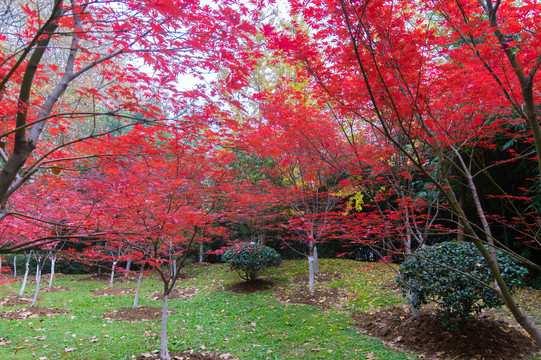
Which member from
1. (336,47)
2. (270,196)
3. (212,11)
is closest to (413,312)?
(270,196)

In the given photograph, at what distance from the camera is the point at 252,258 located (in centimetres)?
821

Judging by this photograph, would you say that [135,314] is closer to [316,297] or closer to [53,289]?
[316,297]

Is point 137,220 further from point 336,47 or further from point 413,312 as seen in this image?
point 413,312

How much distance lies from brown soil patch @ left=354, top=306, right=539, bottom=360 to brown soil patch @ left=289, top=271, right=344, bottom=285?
3.45 metres

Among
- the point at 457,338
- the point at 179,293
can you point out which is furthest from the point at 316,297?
the point at 179,293

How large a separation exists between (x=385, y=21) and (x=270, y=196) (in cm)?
463

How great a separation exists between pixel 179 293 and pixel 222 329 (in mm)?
4257

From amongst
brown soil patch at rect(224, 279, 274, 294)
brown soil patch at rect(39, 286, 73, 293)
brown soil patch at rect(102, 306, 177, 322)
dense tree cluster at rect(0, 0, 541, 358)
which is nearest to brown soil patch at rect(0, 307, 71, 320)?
brown soil patch at rect(102, 306, 177, 322)

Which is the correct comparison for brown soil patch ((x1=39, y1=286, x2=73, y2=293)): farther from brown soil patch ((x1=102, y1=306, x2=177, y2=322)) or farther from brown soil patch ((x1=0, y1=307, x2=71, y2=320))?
brown soil patch ((x1=102, y1=306, x2=177, y2=322))

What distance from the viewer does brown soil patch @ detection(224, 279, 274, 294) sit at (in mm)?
8156

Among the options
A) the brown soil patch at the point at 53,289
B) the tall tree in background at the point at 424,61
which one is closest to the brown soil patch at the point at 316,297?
the tall tree in background at the point at 424,61

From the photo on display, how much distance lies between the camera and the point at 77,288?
980cm

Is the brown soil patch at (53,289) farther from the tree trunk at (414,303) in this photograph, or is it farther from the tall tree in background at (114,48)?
the tree trunk at (414,303)

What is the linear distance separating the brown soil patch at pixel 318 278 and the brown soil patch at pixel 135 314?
355 cm
